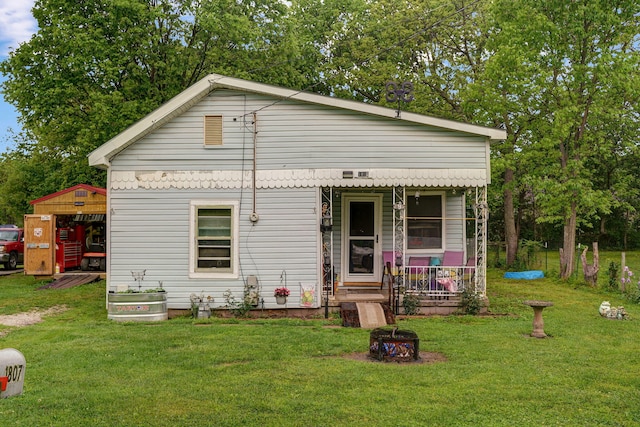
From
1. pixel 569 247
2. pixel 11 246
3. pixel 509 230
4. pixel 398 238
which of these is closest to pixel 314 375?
pixel 398 238

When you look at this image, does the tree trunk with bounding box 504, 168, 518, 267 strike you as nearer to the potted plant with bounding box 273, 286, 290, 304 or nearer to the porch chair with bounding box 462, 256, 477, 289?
the porch chair with bounding box 462, 256, 477, 289

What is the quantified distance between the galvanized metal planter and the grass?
1.25 feet

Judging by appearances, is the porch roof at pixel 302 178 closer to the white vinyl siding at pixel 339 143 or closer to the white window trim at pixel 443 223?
the white vinyl siding at pixel 339 143

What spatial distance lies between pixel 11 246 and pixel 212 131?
16.6m

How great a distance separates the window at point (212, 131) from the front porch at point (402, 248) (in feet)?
7.91

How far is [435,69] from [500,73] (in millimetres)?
8235

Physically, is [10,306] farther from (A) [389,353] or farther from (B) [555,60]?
(B) [555,60]

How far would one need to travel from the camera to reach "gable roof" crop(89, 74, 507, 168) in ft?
39.2

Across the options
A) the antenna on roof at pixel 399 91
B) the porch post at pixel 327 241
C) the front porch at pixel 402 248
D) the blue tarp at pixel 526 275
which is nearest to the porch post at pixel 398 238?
the front porch at pixel 402 248

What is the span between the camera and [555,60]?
59.4 ft

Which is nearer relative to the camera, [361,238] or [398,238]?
[398,238]

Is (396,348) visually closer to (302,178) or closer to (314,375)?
(314,375)

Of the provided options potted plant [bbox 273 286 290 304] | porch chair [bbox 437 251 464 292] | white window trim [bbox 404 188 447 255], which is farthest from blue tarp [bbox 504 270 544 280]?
potted plant [bbox 273 286 290 304]

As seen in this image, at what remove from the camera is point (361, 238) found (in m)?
13.6
